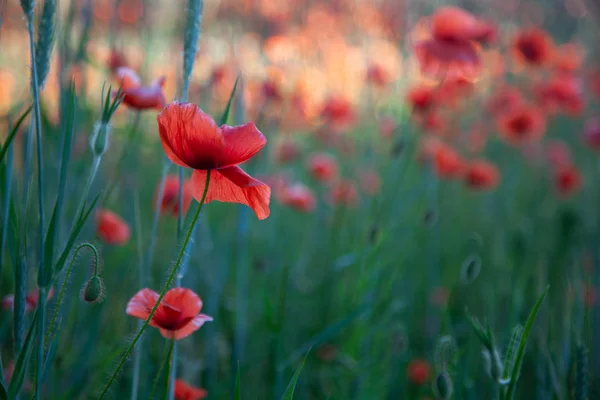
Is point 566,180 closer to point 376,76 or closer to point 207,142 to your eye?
point 376,76

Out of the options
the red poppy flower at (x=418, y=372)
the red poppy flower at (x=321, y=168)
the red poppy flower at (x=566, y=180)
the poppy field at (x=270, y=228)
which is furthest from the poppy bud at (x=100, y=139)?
the red poppy flower at (x=566, y=180)

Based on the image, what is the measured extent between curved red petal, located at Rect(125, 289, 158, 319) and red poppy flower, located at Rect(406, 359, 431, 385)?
99 centimetres

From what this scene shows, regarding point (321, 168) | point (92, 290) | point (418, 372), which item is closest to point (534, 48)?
point (321, 168)

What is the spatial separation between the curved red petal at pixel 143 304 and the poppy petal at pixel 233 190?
15 cm

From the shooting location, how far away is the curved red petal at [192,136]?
2.37 ft

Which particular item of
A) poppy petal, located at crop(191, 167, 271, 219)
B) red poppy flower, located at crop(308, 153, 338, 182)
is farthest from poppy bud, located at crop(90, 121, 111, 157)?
red poppy flower, located at crop(308, 153, 338, 182)

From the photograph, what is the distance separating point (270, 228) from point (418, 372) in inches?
45.4

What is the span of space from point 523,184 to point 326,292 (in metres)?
2.76

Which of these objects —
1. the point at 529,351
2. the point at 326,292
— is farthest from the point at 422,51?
the point at 529,351

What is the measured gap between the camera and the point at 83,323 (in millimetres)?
1215

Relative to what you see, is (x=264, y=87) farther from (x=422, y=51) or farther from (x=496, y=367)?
(x=496, y=367)

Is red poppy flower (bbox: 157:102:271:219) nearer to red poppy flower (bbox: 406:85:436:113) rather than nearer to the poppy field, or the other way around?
the poppy field

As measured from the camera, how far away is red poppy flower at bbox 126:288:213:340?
0.75 metres

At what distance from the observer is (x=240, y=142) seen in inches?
29.4
